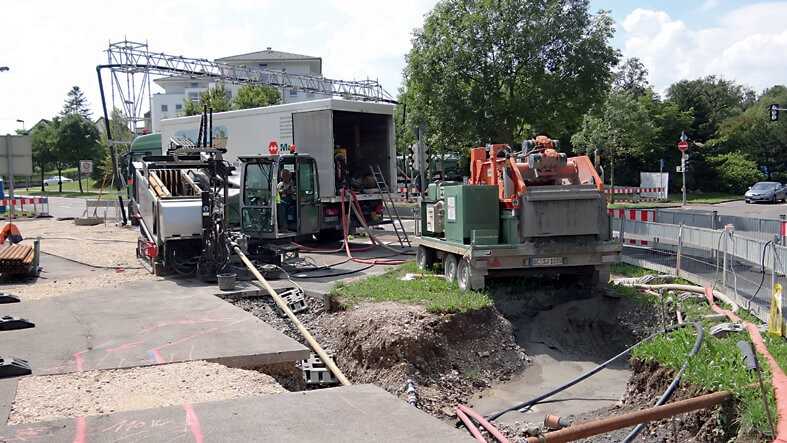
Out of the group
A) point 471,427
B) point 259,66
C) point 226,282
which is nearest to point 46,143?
point 259,66

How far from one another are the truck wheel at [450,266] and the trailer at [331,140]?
659cm

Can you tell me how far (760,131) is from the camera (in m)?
54.1

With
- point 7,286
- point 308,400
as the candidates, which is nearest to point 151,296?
point 7,286

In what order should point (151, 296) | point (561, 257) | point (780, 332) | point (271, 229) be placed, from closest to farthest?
1. point (780, 332)
2. point (561, 257)
3. point (151, 296)
4. point (271, 229)

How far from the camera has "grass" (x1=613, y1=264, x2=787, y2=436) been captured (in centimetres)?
558

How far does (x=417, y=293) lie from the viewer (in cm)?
1096

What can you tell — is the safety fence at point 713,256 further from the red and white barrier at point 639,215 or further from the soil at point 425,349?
the soil at point 425,349

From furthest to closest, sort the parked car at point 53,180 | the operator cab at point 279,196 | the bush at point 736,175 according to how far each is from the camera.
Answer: the parked car at point 53,180
the bush at point 736,175
the operator cab at point 279,196

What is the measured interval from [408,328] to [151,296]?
4622 millimetres

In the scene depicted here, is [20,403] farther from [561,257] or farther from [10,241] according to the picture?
[10,241]

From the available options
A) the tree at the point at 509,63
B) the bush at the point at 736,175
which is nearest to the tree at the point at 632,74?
the bush at the point at 736,175

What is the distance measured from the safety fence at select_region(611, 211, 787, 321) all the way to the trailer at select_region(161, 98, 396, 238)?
7.41m

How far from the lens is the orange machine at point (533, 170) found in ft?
36.7

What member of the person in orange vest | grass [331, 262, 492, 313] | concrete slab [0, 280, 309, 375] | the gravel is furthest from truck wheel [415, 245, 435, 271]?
the person in orange vest
